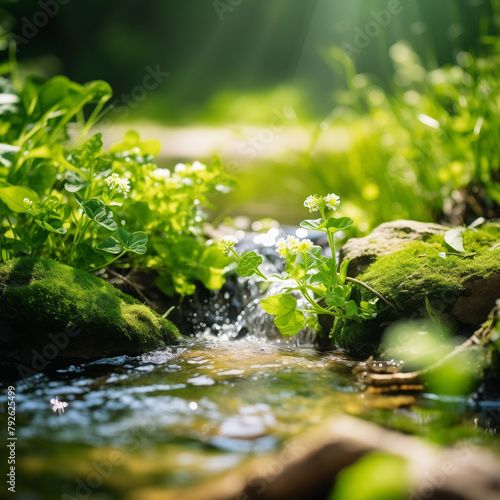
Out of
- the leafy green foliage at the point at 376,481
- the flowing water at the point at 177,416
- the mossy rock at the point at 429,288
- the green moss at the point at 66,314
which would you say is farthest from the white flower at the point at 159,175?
the leafy green foliage at the point at 376,481

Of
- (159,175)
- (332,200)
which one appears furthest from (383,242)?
(159,175)

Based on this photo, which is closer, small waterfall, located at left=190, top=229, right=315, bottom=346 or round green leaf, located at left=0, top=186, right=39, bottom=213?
round green leaf, located at left=0, top=186, right=39, bottom=213

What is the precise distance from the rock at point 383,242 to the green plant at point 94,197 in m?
0.73

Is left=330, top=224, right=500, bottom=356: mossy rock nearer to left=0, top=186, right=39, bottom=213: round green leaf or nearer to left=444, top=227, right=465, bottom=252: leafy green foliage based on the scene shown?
left=444, top=227, right=465, bottom=252: leafy green foliage

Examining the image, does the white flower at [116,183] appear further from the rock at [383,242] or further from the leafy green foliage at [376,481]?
the leafy green foliage at [376,481]

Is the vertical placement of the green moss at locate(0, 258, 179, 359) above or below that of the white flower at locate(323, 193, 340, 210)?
below

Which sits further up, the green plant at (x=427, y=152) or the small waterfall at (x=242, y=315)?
the green plant at (x=427, y=152)

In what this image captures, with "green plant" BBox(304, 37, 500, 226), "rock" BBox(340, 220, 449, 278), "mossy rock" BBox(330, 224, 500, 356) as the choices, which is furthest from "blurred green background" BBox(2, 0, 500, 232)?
"mossy rock" BBox(330, 224, 500, 356)

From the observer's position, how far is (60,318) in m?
2.38

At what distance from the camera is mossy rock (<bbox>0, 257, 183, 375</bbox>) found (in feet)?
7.63

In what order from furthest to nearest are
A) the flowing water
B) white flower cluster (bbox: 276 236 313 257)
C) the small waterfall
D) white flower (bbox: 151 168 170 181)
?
the small waterfall, white flower (bbox: 151 168 170 181), white flower cluster (bbox: 276 236 313 257), the flowing water

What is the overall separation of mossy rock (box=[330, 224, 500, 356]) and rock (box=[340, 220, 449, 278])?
9 centimetres

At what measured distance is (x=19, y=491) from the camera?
1.32m

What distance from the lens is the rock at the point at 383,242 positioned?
9.29 ft
